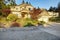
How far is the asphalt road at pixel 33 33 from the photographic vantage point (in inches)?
124

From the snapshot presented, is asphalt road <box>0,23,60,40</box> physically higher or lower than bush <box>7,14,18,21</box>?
lower

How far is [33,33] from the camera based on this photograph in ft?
10.5

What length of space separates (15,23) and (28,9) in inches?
12.5

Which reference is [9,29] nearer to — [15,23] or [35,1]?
[15,23]

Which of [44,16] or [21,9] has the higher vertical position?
[21,9]

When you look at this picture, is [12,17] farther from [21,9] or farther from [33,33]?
[33,33]

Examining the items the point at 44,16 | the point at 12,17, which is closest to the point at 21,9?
the point at 12,17

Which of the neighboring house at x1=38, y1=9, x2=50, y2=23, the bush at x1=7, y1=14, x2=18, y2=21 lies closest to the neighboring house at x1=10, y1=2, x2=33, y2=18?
the bush at x1=7, y1=14, x2=18, y2=21

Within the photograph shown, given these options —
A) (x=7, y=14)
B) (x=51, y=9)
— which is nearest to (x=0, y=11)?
(x=7, y=14)

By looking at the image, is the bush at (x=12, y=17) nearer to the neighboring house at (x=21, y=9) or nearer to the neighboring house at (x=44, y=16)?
the neighboring house at (x=21, y=9)

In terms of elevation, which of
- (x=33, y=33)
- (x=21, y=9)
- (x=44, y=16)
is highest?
(x=21, y=9)

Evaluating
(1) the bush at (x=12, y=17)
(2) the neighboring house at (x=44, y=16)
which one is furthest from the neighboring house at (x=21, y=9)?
(2) the neighboring house at (x=44, y=16)

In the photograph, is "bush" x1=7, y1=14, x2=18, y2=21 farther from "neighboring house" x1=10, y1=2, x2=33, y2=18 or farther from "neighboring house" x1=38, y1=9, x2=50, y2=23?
"neighboring house" x1=38, y1=9, x2=50, y2=23

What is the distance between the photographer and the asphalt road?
10.4 ft
